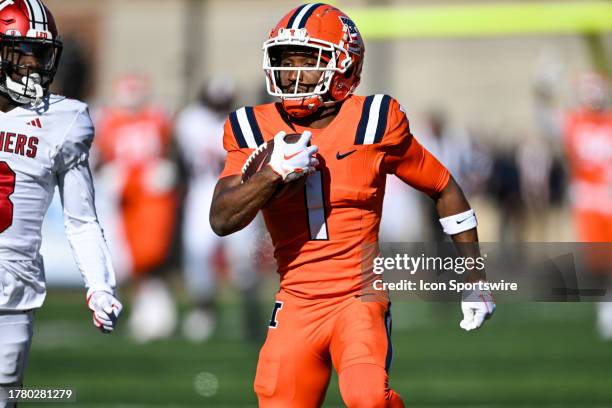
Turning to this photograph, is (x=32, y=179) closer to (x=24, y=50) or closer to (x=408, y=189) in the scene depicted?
(x=24, y=50)

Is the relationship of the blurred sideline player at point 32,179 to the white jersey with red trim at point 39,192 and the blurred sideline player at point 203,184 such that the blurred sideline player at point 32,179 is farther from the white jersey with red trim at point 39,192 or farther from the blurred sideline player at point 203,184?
the blurred sideline player at point 203,184

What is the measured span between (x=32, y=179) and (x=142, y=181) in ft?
21.3

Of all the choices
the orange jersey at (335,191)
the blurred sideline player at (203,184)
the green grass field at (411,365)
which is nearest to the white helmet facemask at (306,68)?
the orange jersey at (335,191)

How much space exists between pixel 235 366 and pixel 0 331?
14.4 ft

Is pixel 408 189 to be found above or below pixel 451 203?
below

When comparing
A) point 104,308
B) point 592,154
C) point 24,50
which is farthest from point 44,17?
point 592,154

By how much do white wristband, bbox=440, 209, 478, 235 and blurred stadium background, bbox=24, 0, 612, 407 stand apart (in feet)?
2.54

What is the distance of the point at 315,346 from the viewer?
4.25 metres

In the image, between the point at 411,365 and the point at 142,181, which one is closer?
the point at 411,365

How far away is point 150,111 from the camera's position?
10797 millimetres

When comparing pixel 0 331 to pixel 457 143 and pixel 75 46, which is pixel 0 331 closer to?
pixel 457 143

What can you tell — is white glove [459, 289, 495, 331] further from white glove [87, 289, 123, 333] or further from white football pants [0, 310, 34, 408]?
white football pants [0, 310, 34, 408]

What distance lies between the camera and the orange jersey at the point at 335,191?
4285 millimetres

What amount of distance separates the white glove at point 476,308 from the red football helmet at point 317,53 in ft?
2.77
